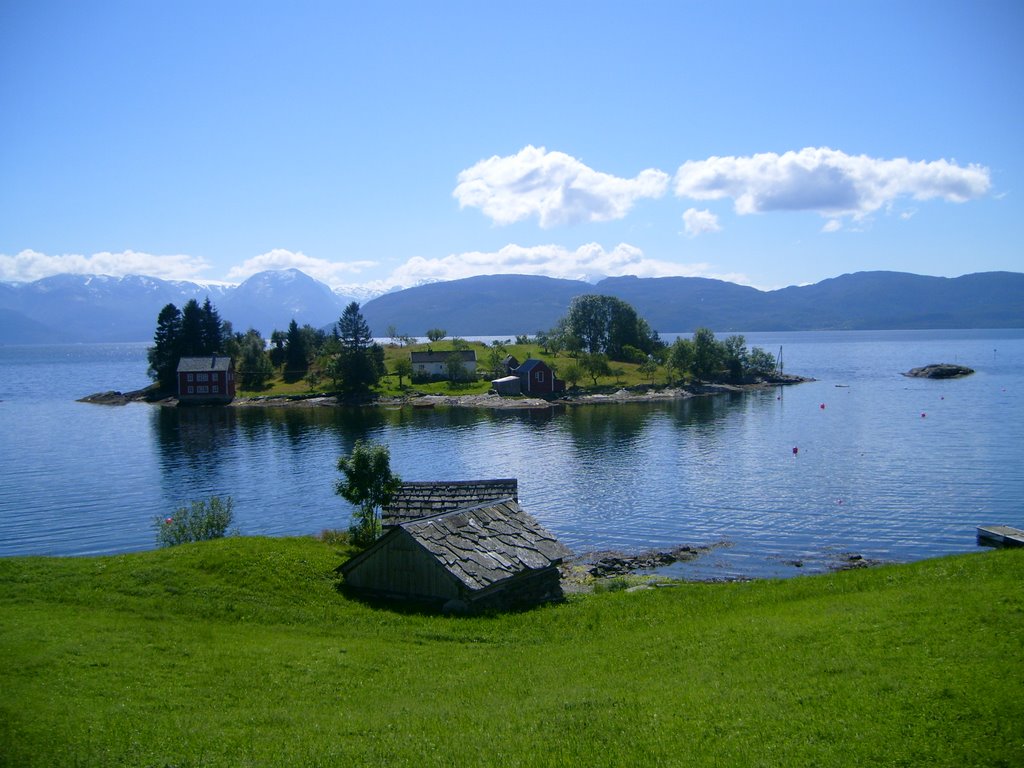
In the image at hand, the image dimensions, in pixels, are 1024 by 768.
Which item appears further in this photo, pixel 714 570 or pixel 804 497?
pixel 804 497

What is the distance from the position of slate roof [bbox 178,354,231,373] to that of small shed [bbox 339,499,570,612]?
104419 mm

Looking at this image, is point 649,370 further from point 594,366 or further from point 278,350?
point 278,350

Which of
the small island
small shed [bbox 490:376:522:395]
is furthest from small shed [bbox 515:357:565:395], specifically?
the small island

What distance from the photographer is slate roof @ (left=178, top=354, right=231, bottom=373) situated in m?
123

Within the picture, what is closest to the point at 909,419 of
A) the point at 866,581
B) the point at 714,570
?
the point at 714,570

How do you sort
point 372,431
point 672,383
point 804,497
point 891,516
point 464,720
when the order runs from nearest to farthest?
point 464,720
point 891,516
point 804,497
point 372,431
point 672,383

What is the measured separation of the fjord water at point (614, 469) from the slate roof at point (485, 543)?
1143 centimetres

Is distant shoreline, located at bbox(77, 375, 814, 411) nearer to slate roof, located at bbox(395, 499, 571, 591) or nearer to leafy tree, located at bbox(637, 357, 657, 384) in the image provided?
leafy tree, located at bbox(637, 357, 657, 384)

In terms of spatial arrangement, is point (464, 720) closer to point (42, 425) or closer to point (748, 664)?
point (748, 664)

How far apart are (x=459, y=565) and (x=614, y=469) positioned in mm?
40908

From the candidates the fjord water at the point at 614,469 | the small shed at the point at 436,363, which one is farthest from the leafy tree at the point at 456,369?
the fjord water at the point at 614,469

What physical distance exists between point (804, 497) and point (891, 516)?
7065 millimetres

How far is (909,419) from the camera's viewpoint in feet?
304

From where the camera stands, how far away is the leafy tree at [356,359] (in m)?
125
